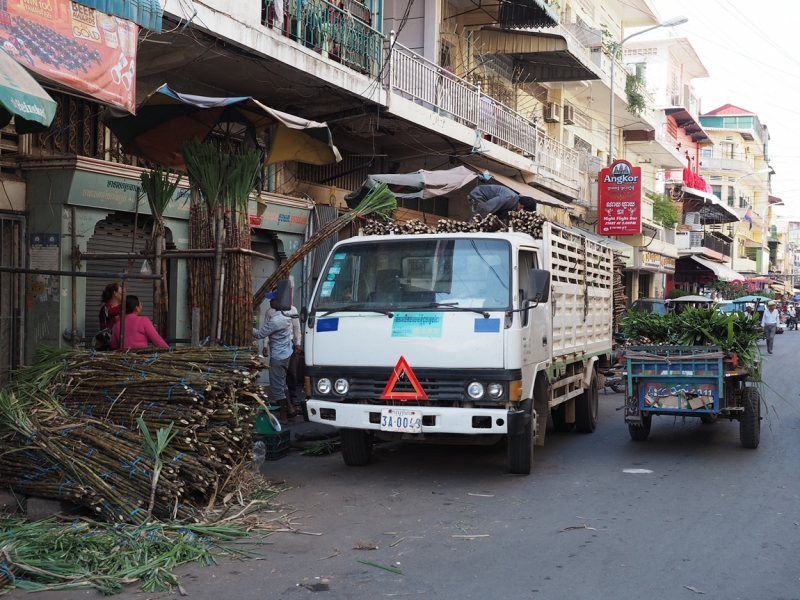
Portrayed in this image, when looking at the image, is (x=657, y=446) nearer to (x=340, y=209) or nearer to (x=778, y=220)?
(x=340, y=209)

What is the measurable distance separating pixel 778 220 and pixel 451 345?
4575 inches

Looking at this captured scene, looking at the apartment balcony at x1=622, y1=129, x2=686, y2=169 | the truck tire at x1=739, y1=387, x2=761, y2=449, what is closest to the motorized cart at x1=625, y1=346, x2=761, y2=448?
the truck tire at x1=739, y1=387, x2=761, y2=449

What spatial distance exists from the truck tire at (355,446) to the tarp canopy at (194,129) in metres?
2.99

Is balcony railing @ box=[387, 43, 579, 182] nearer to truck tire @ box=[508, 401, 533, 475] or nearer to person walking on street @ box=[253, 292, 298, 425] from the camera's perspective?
person walking on street @ box=[253, 292, 298, 425]

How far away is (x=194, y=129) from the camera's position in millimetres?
9391

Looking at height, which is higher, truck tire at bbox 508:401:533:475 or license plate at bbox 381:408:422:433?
license plate at bbox 381:408:422:433

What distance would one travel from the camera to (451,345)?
288 inches

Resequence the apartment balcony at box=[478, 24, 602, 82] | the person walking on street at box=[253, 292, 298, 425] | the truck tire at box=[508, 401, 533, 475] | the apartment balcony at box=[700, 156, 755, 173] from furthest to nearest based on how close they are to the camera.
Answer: the apartment balcony at box=[700, 156, 755, 173], the apartment balcony at box=[478, 24, 602, 82], the person walking on street at box=[253, 292, 298, 425], the truck tire at box=[508, 401, 533, 475]

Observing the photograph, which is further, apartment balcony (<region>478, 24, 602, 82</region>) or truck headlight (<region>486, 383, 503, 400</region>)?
apartment balcony (<region>478, 24, 602, 82</region>)

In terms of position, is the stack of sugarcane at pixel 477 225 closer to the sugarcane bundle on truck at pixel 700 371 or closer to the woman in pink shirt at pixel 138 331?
the sugarcane bundle on truck at pixel 700 371

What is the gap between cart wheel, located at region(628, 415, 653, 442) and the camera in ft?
32.6

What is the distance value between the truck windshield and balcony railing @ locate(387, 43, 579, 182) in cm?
684

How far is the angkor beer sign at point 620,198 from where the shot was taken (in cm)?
2755

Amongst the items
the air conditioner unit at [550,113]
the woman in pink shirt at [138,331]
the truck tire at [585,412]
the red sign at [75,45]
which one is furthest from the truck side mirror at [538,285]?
the air conditioner unit at [550,113]
